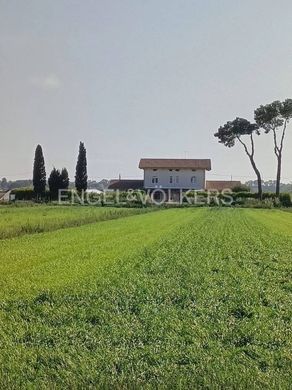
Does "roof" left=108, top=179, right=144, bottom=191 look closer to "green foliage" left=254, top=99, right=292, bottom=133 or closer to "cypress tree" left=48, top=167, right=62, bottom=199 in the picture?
"cypress tree" left=48, top=167, right=62, bottom=199

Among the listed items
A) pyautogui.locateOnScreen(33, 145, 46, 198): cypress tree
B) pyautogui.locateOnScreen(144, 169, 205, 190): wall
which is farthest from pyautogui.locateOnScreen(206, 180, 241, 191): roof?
pyautogui.locateOnScreen(33, 145, 46, 198): cypress tree

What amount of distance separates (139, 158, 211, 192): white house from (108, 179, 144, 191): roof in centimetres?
133

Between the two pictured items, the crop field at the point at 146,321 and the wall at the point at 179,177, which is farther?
the wall at the point at 179,177

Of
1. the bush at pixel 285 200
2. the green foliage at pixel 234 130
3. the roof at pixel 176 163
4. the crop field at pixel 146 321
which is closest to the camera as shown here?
the crop field at pixel 146 321

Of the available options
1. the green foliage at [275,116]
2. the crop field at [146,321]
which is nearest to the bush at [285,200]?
the green foliage at [275,116]

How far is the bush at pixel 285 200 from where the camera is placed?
4900 cm

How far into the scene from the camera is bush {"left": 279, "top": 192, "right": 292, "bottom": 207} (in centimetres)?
4900

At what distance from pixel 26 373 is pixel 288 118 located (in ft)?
176

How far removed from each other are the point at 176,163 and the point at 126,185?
304 inches

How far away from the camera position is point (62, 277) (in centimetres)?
939

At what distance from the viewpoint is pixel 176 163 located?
66250 millimetres

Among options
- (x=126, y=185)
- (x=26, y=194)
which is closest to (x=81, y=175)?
(x=26, y=194)

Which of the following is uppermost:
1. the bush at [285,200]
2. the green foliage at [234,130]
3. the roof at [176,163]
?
the green foliage at [234,130]

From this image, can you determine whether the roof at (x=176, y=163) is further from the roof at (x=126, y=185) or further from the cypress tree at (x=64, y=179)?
the cypress tree at (x=64, y=179)
